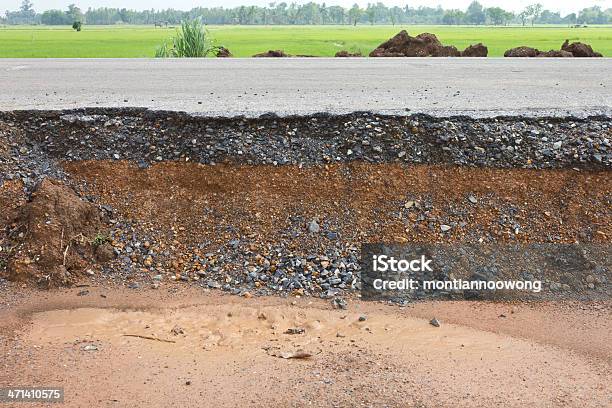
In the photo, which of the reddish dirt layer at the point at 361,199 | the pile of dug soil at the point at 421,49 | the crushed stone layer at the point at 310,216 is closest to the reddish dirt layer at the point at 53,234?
the crushed stone layer at the point at 310,216

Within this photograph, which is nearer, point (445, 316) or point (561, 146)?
point (445, 316)

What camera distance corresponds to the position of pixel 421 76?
1121 centimetres

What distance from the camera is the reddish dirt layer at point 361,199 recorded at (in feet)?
20.4

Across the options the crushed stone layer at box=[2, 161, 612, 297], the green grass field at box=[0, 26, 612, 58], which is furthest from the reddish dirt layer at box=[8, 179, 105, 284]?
the green grass field at box=[0, 26, 612, 58]

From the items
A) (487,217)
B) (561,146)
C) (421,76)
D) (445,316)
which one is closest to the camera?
(445,316)

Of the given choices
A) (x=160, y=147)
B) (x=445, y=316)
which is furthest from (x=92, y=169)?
(x=445, y=316)

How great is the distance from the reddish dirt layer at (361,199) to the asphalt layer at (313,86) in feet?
3.33

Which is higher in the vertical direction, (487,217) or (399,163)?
(399,163)

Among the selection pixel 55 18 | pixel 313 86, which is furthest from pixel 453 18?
pixel 313 86

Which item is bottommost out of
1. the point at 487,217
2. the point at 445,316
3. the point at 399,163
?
the point at 445,316

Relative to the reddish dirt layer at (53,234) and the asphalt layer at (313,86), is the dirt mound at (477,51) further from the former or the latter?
the reddish dirt layer at (53,234)

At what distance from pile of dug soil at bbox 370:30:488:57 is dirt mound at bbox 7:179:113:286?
13146mm

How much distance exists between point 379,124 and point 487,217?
5.29 feet

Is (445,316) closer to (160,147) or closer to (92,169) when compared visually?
(160,147)
